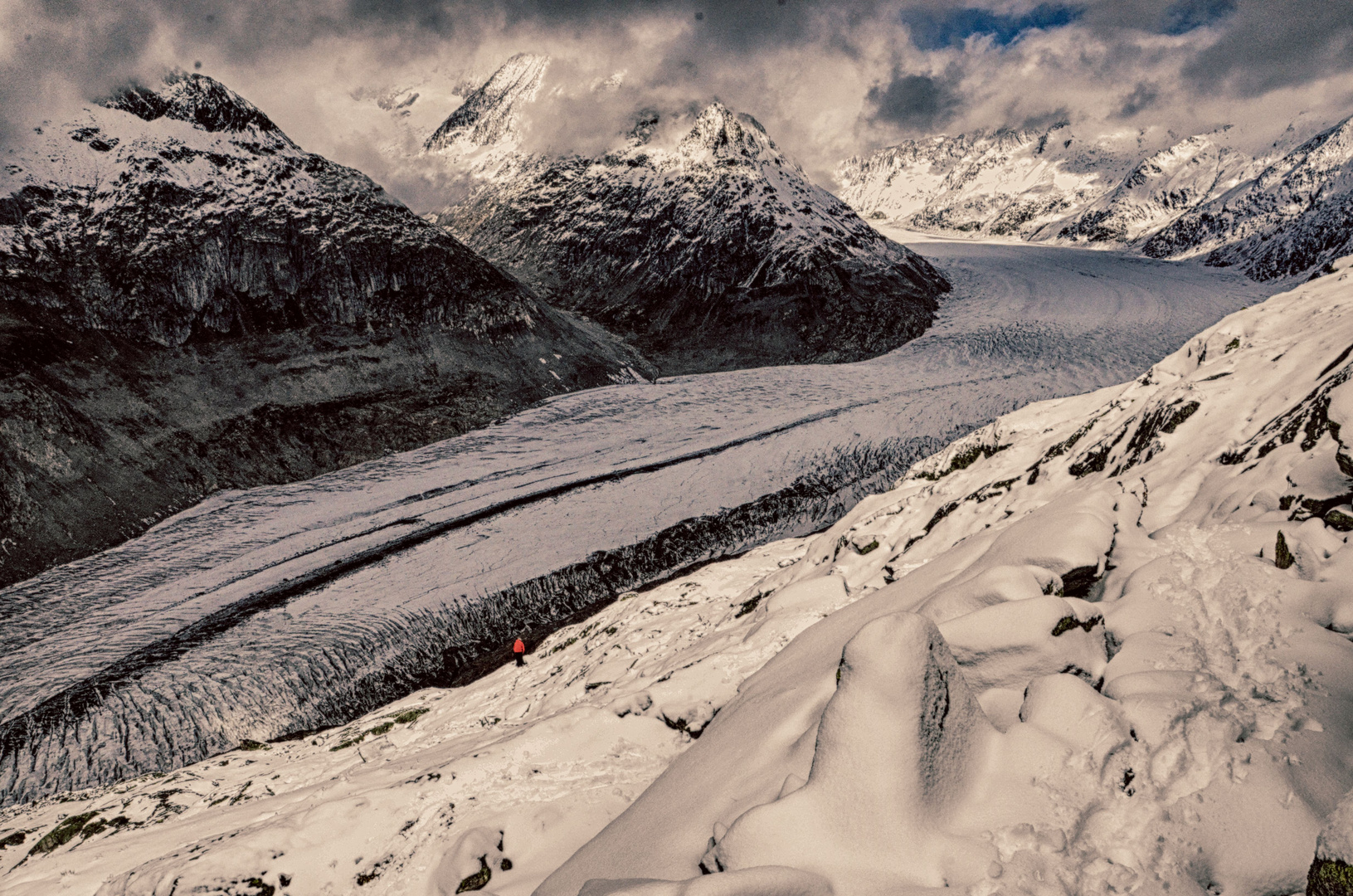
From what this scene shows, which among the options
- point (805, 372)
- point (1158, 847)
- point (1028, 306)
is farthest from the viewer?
point (1028, 306)

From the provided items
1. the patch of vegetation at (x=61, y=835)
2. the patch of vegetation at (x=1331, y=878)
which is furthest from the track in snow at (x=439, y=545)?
the patch of vegetation at (x=1331, y=878)

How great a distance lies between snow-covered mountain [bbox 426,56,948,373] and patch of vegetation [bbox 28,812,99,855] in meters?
44.6

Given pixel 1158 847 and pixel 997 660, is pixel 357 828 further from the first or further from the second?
pixel 1158 847

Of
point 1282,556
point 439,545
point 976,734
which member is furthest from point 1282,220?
point 976,734

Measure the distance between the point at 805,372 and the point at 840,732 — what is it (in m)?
44.6

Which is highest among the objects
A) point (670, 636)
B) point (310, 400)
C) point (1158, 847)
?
point (310, 400)

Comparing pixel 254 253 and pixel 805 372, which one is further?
pixel 805 372

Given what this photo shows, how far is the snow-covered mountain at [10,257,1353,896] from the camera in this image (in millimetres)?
4270

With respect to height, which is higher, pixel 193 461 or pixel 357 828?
pixel 193 461

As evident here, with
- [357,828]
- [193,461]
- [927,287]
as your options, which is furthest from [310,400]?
[927,287]

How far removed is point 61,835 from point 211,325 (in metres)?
35.5

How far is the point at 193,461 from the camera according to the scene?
108 feet

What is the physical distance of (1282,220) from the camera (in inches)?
4048

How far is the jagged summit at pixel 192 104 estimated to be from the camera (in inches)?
1666
